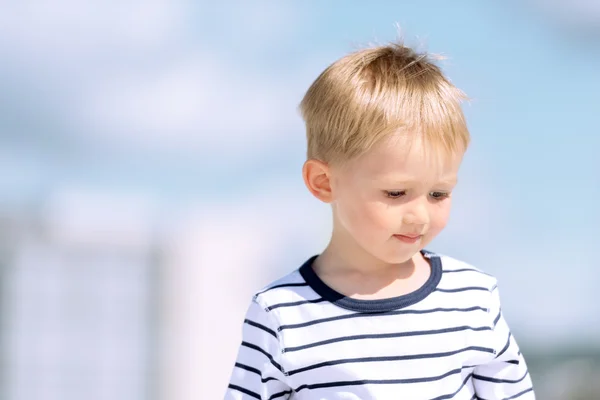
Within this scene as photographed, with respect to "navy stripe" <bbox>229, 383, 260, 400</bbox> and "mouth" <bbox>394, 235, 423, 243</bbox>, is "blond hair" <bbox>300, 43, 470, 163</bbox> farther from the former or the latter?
"navy stripe" <bbox>229, 383, 260, 400</bbox>

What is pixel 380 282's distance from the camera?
1.44m

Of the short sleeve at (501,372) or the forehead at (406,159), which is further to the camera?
the short sleeve at (501,372)

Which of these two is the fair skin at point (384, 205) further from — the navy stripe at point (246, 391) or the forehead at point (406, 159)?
the navy stripe at point (246, 391)

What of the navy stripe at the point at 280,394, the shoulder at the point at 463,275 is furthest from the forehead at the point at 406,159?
the navy stripe at the point at 280,394

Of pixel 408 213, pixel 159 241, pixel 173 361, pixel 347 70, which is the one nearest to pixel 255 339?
pixel 408 213

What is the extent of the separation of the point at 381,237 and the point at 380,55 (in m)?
0.29

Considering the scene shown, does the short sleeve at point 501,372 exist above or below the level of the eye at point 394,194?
below

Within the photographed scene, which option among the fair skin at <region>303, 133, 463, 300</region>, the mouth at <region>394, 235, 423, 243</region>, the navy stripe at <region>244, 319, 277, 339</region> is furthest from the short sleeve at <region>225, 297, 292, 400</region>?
the mouth at <region>394, 235, 423, 243</region>

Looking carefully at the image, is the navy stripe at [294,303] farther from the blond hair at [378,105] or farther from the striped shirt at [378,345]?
the blond hair at [378,105]

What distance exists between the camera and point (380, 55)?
4.71 feet

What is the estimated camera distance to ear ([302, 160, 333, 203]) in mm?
1419

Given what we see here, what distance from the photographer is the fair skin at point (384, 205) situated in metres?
1.33

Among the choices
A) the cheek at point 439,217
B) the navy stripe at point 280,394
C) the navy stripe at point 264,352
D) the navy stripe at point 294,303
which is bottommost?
the navy stripe at point 280,394

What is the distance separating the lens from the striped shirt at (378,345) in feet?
4.44
